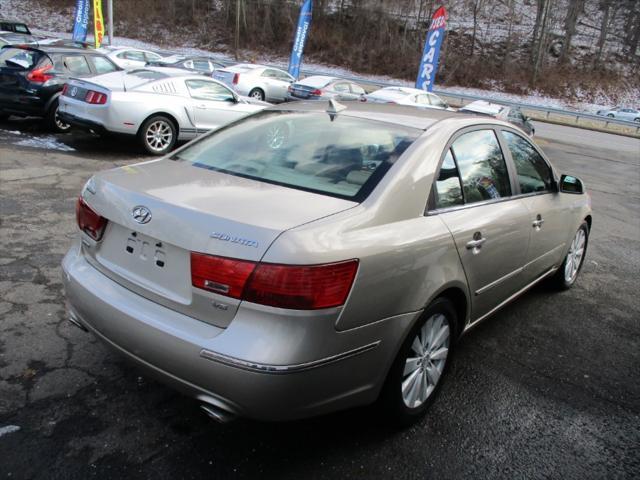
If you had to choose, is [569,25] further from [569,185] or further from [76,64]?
[569,185]

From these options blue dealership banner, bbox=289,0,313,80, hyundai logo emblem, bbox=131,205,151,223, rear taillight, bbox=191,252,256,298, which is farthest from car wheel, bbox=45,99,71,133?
blue dealership banner, bbox=289,0,313,80

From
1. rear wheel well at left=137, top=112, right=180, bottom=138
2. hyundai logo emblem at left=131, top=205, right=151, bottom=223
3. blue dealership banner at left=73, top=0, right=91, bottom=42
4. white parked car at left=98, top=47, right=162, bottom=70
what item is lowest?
rear wheel well at left=137, top=112, right=180, bottom=138

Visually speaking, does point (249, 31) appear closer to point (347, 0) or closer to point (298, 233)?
point (347, 0)

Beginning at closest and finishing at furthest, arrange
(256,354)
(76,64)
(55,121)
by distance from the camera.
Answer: (256,354), (55,121), (76,64)

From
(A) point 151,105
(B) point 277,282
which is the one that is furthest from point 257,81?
(B) point 277,282

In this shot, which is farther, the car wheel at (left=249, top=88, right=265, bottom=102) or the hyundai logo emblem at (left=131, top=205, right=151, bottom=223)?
the car wheel at (left=249, top=88, right=265, bottom=102)

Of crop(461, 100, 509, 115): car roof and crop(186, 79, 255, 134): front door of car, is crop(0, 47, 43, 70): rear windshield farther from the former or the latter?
crop(461, 100, 509, 115): car roof

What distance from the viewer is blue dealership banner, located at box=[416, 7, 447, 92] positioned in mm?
23156

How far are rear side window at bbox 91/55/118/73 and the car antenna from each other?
896cm

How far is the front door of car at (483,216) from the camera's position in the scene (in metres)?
2.98

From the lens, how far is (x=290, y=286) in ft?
6.93

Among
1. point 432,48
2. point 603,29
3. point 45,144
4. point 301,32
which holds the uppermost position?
point 603,29

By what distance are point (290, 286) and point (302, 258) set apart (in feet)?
0.39

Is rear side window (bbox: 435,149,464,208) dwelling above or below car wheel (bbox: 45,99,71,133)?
above
